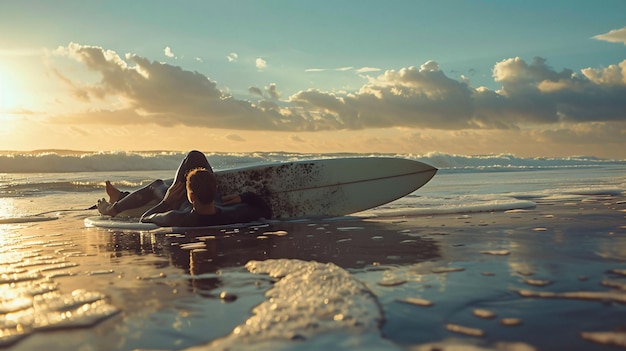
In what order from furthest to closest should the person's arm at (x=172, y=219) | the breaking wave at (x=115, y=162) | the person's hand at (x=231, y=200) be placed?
the breaking wave at (x=115, y=162) < the person's hand at (x=231, y=200) < the person's arm at (x=172, y=219)

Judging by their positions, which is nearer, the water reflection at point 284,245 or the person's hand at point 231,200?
the water reflection at point 284,245

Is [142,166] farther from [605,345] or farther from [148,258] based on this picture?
[605,345]

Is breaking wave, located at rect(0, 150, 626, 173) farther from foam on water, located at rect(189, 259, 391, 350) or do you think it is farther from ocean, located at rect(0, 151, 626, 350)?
foam on water, located at rect(189, 259, 391, 350)

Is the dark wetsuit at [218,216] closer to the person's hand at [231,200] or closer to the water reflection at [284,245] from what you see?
the person's hand at [231,200]

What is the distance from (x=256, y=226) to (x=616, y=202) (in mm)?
4950

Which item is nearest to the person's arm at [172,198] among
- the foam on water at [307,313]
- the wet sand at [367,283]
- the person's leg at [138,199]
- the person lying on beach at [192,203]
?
the person lying on beach at [192,203]

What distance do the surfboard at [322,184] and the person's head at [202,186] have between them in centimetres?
124

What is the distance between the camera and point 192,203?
5.97 metres

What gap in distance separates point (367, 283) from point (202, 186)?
338cm

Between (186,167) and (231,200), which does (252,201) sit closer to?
(231,200)

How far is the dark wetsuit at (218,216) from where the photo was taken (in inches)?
231

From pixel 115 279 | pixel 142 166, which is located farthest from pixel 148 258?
pixel 142 166

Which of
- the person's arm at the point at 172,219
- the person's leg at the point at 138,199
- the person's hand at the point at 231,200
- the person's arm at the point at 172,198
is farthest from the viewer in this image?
the person's leg at the point at 138,199

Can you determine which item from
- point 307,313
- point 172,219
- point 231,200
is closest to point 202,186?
point 172,219
